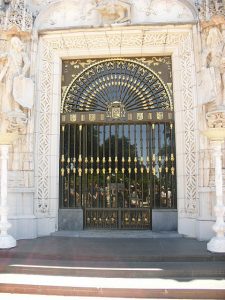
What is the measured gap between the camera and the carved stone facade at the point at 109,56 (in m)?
6.98

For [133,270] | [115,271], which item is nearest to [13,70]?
[115,271]

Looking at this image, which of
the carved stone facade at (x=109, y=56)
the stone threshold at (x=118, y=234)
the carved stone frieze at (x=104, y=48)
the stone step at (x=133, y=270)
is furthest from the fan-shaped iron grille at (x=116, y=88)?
the stone step at (x=133, y=270)

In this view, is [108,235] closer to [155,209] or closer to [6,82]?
[155,209]

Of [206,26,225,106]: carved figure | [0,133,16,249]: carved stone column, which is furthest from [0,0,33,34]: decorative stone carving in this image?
[206,26,225,106]: carved figure

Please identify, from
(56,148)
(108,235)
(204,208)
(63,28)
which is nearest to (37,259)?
(108,235)

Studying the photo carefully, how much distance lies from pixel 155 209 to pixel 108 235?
54.2 inches

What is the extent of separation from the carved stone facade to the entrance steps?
1.49m

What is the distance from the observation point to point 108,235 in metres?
7.36

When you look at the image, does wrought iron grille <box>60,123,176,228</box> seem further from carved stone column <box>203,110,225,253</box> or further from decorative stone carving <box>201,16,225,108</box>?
carved stone column <box>203,110,225,253</box>

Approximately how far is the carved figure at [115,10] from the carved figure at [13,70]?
7.08 feet

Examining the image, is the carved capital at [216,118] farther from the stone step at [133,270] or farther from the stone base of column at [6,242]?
the stone base of column at [6,242]

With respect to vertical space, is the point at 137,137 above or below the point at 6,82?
below

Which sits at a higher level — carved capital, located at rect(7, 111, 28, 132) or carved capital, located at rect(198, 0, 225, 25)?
carved capital, located at rect(198, 0, 225, 25)

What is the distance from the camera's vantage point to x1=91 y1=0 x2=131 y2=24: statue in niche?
7660mm
